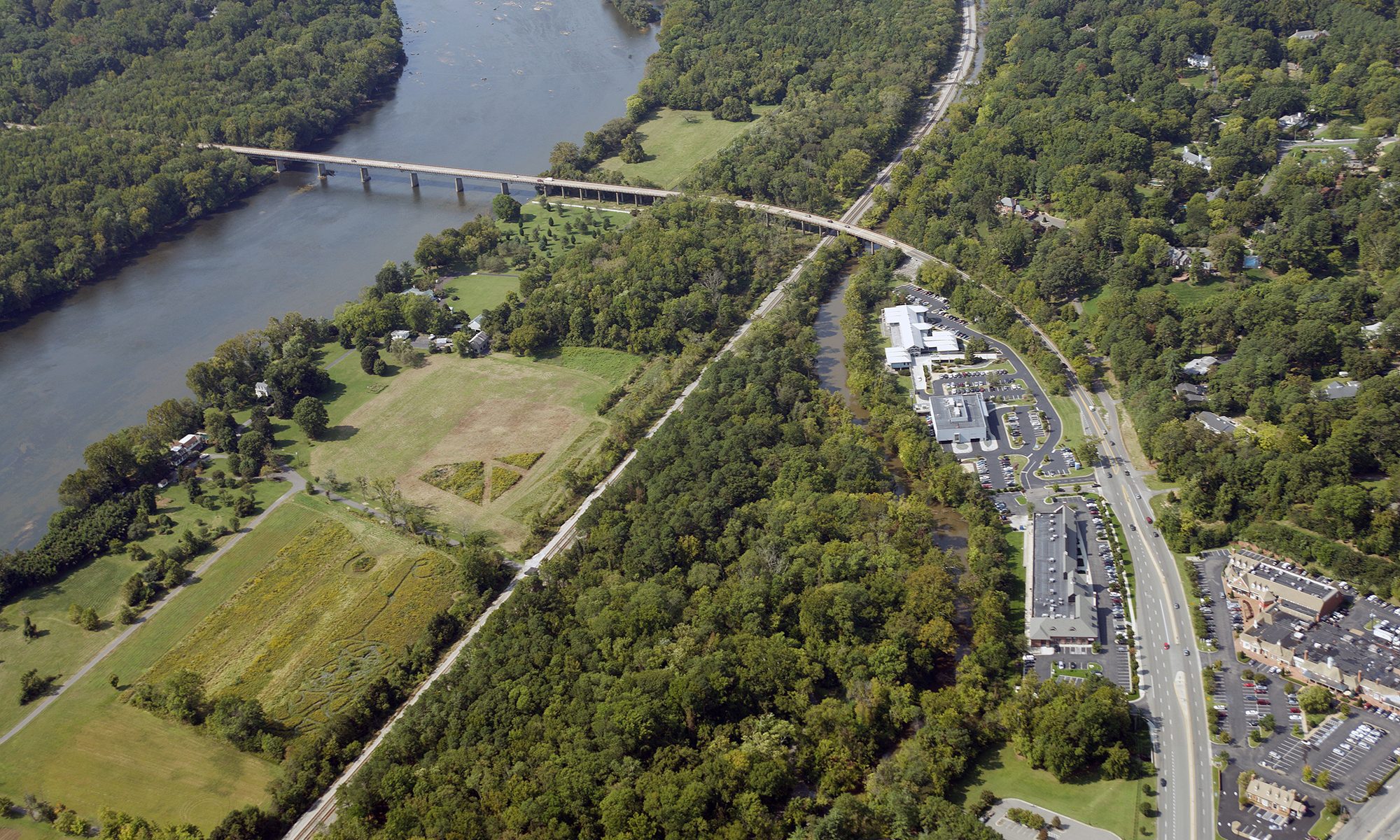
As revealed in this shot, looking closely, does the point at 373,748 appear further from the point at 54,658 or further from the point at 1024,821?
the point at 1024,821

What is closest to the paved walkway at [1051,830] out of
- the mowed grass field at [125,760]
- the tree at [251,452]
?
the mowed grass field at [125,760]

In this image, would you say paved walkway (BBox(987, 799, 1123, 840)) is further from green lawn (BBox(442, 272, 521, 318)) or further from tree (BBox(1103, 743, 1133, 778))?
green lawn (BBox(442, 272, 521, 318))

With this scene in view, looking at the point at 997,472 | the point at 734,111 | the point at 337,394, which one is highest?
the point at 734,111

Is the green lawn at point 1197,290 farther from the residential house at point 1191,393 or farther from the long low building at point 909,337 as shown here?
the long low building at point 909,337

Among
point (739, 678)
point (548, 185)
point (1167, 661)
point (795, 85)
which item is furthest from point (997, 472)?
point (795, 85)

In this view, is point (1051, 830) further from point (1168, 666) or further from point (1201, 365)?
point (1201, 365)

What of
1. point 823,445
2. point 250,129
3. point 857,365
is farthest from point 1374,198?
point 250,129
